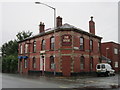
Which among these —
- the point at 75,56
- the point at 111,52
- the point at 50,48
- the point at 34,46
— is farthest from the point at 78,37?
the point at 111,52

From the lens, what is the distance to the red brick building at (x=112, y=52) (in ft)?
133

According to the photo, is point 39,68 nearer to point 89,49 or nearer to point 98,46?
point 89,49

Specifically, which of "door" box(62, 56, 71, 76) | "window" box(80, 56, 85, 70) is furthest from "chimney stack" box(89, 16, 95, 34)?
"door" box(62, 56, 71, 76)

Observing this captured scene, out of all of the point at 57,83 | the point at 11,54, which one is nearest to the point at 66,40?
the point at 57,83

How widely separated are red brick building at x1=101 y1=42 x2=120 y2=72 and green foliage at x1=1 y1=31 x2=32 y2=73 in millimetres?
22582

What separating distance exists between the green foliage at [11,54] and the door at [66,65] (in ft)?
62.8

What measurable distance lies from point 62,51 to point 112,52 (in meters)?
20.4

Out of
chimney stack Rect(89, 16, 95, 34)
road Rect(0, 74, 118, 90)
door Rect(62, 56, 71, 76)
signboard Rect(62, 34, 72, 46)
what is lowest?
road Rect(0, 74, 118, 90)

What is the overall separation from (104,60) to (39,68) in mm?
16092

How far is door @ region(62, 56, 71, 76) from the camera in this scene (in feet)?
79.0

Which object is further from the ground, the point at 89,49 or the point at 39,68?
the point at 89,49

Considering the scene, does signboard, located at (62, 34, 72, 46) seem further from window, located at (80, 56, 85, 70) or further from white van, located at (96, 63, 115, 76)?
white van, located at (96, 63, 115, 76)

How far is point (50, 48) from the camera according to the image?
88.5 feet

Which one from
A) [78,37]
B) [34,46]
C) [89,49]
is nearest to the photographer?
[78,37]
